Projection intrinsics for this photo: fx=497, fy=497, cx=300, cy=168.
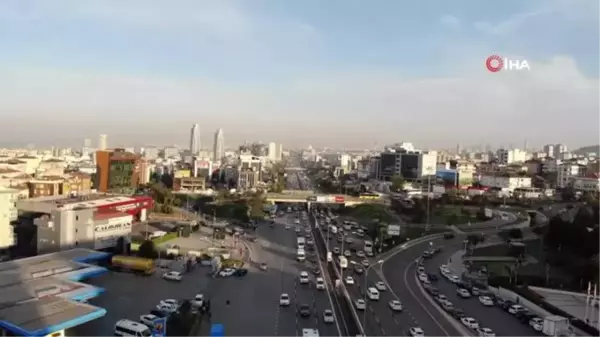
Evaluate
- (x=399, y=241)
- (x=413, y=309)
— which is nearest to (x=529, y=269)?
(x=399, y=241)

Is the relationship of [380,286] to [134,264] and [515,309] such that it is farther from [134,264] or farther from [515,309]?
[134,264]

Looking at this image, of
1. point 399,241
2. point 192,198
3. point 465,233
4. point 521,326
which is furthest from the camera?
point 192,198

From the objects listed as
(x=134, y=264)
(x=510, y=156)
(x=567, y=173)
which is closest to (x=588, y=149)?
(x=510, y=156)

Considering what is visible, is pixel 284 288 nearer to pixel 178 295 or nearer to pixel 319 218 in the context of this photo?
pixel 178 295

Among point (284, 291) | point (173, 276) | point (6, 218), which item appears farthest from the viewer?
point (6, 218)

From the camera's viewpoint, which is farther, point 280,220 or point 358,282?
point 280,220

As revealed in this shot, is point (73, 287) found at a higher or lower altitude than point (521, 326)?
higher
